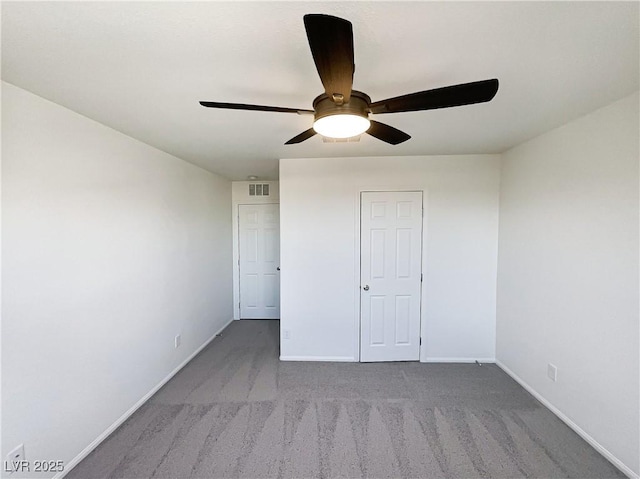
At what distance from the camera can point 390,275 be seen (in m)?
3.39

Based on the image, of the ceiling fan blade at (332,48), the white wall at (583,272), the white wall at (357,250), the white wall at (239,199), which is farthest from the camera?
the white wall at (239,199)

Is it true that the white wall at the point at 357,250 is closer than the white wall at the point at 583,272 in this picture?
No

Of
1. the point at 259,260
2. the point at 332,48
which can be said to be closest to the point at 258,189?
the point at 259,260

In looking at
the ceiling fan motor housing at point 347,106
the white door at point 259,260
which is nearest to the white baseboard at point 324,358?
the white door at point 259,260

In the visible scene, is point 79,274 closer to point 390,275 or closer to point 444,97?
point 444,97

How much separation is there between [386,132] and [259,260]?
368cm

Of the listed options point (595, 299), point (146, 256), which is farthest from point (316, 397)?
point (595, 299)

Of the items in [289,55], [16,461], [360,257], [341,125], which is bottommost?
[16,461]

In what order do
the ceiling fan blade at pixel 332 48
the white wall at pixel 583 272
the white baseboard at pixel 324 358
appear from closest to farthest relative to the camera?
1. the ceiling fan blade at pixel 332 48
2. the white wall at pixel 583 272
3. the white baseboard at pixel 324 358

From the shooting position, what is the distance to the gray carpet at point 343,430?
1895mm

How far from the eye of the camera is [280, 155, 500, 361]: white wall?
3287 mm

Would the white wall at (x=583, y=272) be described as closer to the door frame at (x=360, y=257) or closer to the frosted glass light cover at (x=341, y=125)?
the door frame at (x=360, y=257)

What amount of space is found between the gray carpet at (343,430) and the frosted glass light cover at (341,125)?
6.77 ft

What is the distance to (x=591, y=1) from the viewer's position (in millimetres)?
1016
